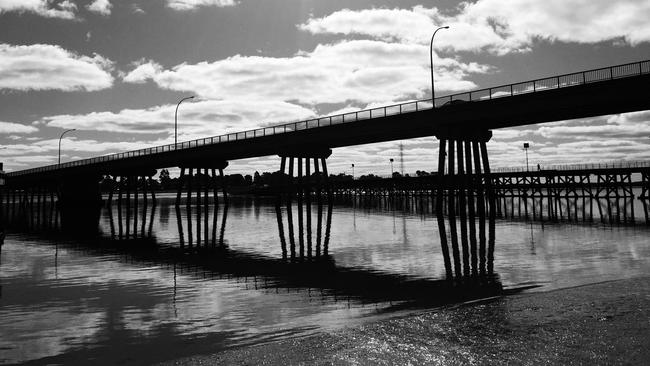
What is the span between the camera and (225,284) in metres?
13.8

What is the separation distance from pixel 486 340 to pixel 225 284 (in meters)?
8.43

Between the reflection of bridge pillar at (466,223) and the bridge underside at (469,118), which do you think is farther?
the bridge underside at (469,118)

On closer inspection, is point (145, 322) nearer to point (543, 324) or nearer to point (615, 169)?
point (543, 324)

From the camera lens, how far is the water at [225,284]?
841 cm

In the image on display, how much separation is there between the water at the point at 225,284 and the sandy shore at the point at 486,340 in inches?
37.9

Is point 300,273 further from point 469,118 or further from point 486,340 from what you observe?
point 469,118

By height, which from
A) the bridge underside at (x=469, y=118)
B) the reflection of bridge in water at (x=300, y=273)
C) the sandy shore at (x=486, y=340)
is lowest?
the reflection of bridge in water at (x=300, y=273)

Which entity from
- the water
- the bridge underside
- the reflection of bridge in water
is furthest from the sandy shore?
the bridge underside

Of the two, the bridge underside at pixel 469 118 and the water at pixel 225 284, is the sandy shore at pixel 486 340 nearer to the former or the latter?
the water at pixel 225 284

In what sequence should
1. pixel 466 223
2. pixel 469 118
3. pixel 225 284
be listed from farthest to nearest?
pixel 469 118, pixel 466 223, pixel 225 284

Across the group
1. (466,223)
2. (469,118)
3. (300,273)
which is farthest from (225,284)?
(469,118)

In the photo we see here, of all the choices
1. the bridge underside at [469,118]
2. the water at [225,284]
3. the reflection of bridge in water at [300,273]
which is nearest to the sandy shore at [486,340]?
the water at [225,284]

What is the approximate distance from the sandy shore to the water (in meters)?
0.96

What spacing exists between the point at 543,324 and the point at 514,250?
12.3 meters
